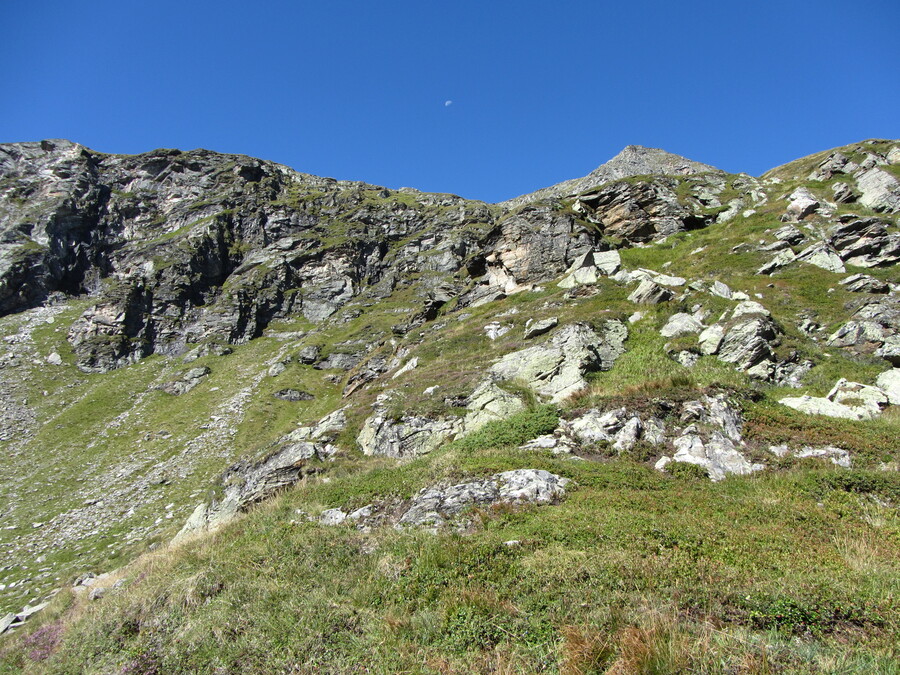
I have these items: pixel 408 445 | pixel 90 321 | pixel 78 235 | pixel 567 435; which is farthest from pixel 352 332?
pixel 78 235

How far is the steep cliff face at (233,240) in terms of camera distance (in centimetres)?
4850

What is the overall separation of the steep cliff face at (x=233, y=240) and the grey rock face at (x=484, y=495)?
34.7 m

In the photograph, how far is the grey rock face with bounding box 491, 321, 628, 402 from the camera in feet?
65.9

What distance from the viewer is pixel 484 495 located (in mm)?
10000

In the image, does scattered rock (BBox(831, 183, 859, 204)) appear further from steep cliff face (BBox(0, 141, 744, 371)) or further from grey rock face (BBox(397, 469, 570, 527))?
grey rock face (BBox(397, 469, 570, 527))

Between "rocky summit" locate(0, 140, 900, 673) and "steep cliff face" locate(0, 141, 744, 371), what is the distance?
1.06 metres

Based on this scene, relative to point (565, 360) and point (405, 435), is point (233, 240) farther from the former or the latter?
point (565, 360)

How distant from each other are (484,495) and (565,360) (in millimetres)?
12758

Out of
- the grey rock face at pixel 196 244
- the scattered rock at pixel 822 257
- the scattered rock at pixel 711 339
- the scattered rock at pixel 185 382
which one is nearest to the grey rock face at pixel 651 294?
the scattered rock at pixel 711 339

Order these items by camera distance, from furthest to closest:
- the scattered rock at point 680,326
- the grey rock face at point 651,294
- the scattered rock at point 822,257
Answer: the grey rock face at point 651,294
the scattered rock at point 822,257
the scattered rock at point 680,326

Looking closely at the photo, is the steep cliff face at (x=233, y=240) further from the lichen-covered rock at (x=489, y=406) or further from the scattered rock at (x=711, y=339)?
the lichen-covered rock at (x=489, y=406)

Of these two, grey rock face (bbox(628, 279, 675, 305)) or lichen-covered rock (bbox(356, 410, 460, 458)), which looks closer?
lichen-covered rock (bbox(356, 410, 460, 458))

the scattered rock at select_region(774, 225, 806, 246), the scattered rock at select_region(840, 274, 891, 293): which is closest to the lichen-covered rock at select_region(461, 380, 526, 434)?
the scattered rock at select_region(840, 274, 891, 293)

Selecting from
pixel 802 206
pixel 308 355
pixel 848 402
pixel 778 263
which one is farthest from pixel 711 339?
pixel 308 355
